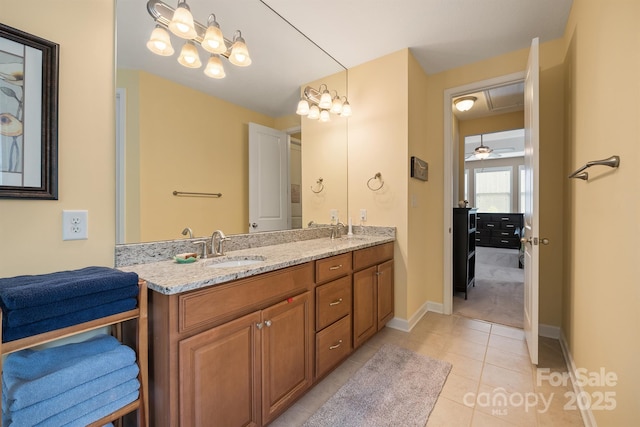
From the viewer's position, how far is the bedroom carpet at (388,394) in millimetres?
1432

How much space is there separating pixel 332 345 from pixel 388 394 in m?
0.42

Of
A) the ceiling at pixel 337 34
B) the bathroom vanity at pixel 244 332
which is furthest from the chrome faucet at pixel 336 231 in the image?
the ceiling at pixel 337 34

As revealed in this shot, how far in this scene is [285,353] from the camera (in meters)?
1.41

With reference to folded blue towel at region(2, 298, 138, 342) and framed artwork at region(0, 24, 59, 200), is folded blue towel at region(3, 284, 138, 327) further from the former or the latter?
framed artwork at region(0, 24, 59, 200)

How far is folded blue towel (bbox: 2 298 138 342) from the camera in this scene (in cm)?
76

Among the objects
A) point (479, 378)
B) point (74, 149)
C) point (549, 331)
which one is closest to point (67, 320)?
point (74, 149)

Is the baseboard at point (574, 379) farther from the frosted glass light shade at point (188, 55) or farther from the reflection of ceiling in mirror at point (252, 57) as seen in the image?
the frosted glass light shade at point (188, 55)

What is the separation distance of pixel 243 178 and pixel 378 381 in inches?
64.2

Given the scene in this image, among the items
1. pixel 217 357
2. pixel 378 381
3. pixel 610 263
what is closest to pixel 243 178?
pixel 217 357

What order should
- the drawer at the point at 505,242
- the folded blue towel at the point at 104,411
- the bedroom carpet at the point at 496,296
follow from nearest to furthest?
the folded blue towel at the point at 104,411 → the bedroom carpet at the point at 496,296 → the drawer at the point at 505,242

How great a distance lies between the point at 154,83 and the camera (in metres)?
1.46

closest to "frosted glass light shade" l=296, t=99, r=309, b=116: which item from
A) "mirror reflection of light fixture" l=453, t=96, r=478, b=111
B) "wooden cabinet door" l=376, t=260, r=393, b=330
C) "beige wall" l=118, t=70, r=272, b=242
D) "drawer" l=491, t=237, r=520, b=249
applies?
"beige wall" l=118, t=70, r=272, b=242

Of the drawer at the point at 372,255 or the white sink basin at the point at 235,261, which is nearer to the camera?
the white sink basin at the point at 235,261

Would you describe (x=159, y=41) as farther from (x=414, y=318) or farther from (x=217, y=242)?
(x=414, y=318)
